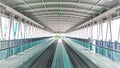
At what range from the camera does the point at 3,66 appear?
40.5 ft

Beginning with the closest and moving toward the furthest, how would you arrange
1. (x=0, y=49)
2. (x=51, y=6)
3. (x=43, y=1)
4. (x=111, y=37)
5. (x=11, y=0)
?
1. (x=0, y=49)
2. (x=11, y=0)
3. (x=43, y=1)
4. (x=51, y=6)
5. (x=111, y=37)

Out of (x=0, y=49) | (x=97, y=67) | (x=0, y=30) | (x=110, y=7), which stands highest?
(x=110, y=7)

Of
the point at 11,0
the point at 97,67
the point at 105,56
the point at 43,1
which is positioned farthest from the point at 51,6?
the point at 97,67

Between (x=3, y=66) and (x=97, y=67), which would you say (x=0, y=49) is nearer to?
(x=3, y=66)

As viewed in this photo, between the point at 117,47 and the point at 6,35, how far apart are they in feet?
42.9

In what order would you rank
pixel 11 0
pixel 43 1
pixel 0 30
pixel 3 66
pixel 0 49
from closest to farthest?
1. pixel 3 66
2. pixel 0 49
3. pixel 11 0
4. pixel 43 1
5. pixel 0 30

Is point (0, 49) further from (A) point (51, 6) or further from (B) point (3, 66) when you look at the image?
(A) point (51, 6)

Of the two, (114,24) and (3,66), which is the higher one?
(114,24)

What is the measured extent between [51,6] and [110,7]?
6387 mm

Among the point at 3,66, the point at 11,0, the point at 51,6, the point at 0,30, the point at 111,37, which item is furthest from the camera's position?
the point at 111,37

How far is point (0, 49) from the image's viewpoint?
528 inches

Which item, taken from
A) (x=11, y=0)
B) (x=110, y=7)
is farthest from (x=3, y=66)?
(x=110, y=7)

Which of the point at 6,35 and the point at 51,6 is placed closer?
the point at 51,6

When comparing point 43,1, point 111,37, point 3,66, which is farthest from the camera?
point 111,37
